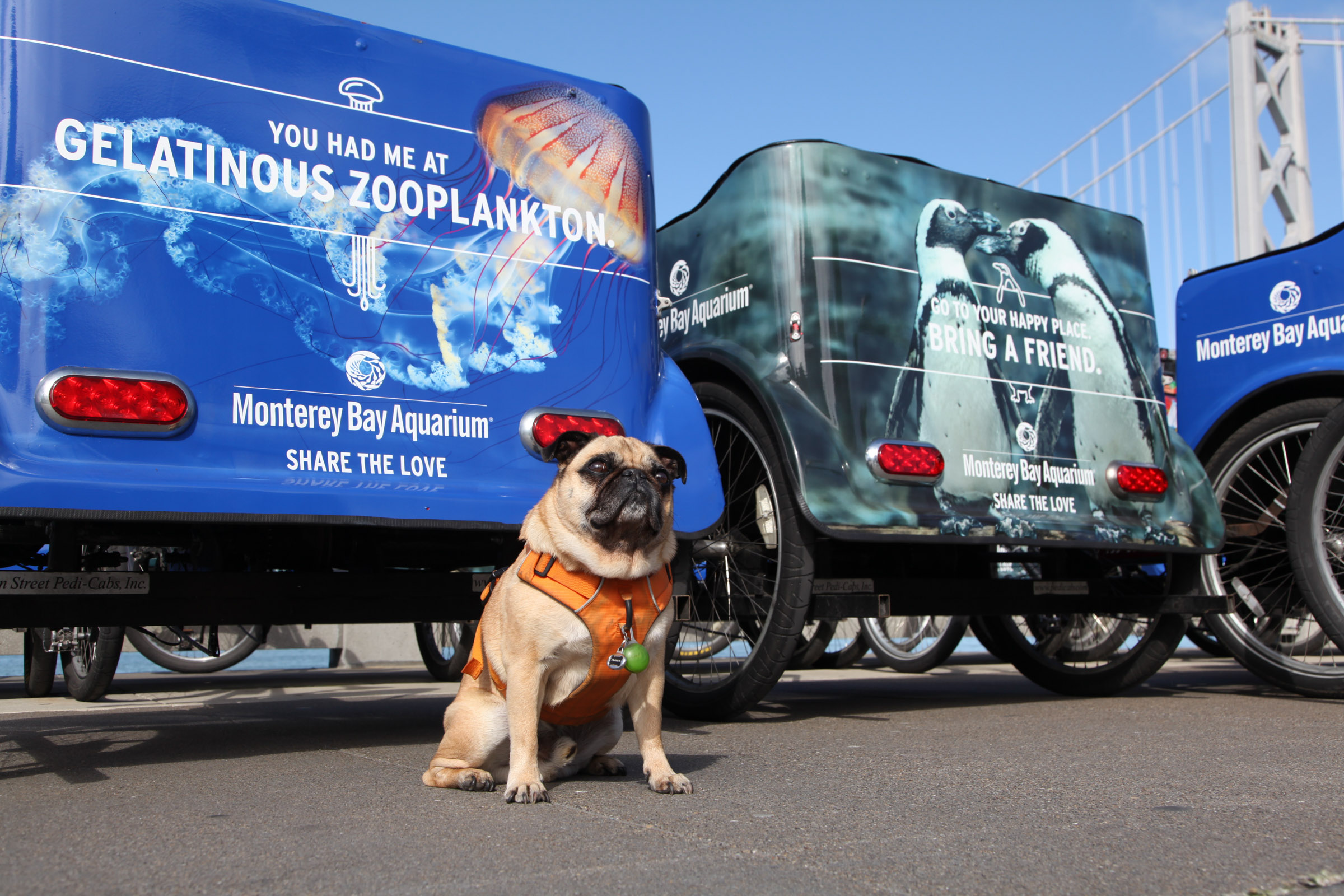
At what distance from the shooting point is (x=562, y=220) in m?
4.14

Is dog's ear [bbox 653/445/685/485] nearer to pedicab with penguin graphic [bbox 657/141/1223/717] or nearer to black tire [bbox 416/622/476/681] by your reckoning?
pedicab with penguin graphic [bbox 657/141/1223/717]

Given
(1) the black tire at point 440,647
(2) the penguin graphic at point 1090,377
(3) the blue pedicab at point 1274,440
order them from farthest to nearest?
(1) the black tire at point 440,647 → (3) the blue pedicab at point 1274,440 → (2) the penguin graphic at point 1090,377

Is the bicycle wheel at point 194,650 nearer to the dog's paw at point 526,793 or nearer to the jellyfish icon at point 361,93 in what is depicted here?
the jellyfish icon at point 361,93

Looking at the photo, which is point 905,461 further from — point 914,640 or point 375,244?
point 914,640

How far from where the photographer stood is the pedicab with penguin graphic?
4691 millimetres

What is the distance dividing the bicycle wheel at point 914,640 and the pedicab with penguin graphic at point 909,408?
7.66 feet

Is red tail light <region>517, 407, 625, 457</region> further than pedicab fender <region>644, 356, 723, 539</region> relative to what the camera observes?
No

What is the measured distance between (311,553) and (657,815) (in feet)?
7.33

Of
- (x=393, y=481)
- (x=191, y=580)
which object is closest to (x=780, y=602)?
(x=393, y=481)

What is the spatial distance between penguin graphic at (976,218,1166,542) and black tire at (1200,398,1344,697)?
0.71 metres

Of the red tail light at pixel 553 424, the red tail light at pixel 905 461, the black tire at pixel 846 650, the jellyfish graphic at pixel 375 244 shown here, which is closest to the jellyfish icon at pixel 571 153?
the jellyfish graphic at pixel 375 244

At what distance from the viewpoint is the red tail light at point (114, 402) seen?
316cm

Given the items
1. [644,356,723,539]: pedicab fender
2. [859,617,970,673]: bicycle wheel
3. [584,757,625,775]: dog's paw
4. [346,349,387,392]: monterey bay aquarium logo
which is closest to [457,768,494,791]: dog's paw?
[584,757,625,775]: dog's paw

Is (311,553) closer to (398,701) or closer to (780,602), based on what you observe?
(780,602)
